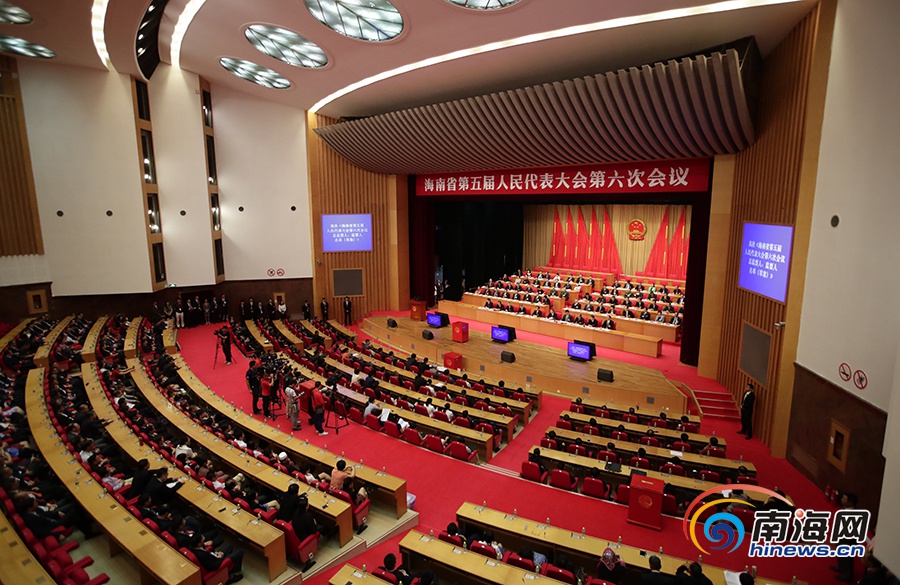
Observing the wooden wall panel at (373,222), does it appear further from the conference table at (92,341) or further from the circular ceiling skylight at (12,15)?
the circular ceiling skylight at (12,15)

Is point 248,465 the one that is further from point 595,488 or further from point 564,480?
point 595,488

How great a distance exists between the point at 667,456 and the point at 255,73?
13.9 m

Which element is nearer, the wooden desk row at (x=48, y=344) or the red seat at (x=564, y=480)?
the red seat at (x=564, y=480)

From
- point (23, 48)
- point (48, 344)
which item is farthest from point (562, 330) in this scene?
point (23, 48)

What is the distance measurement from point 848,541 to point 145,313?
56.5ft

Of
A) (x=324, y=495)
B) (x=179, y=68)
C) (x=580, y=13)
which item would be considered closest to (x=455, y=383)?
(x=324, y=495)

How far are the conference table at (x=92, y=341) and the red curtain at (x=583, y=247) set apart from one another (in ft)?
60.8

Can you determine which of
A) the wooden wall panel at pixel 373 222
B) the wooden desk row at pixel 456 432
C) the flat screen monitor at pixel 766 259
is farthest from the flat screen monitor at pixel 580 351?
the wooden wall panel at pixel 373 222

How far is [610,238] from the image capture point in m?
21.4

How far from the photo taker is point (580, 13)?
307 inches

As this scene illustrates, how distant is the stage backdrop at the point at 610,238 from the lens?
19.7m

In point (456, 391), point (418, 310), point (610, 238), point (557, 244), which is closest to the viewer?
point (456, 391)

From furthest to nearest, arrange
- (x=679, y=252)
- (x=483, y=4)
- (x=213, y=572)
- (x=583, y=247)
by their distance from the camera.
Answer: (x=583, y=247)
(x=679, y=252)
(x=483, y=4)
(x=213, y=572)

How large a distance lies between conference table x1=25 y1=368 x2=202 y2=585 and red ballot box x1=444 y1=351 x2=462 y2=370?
26.0 feet
